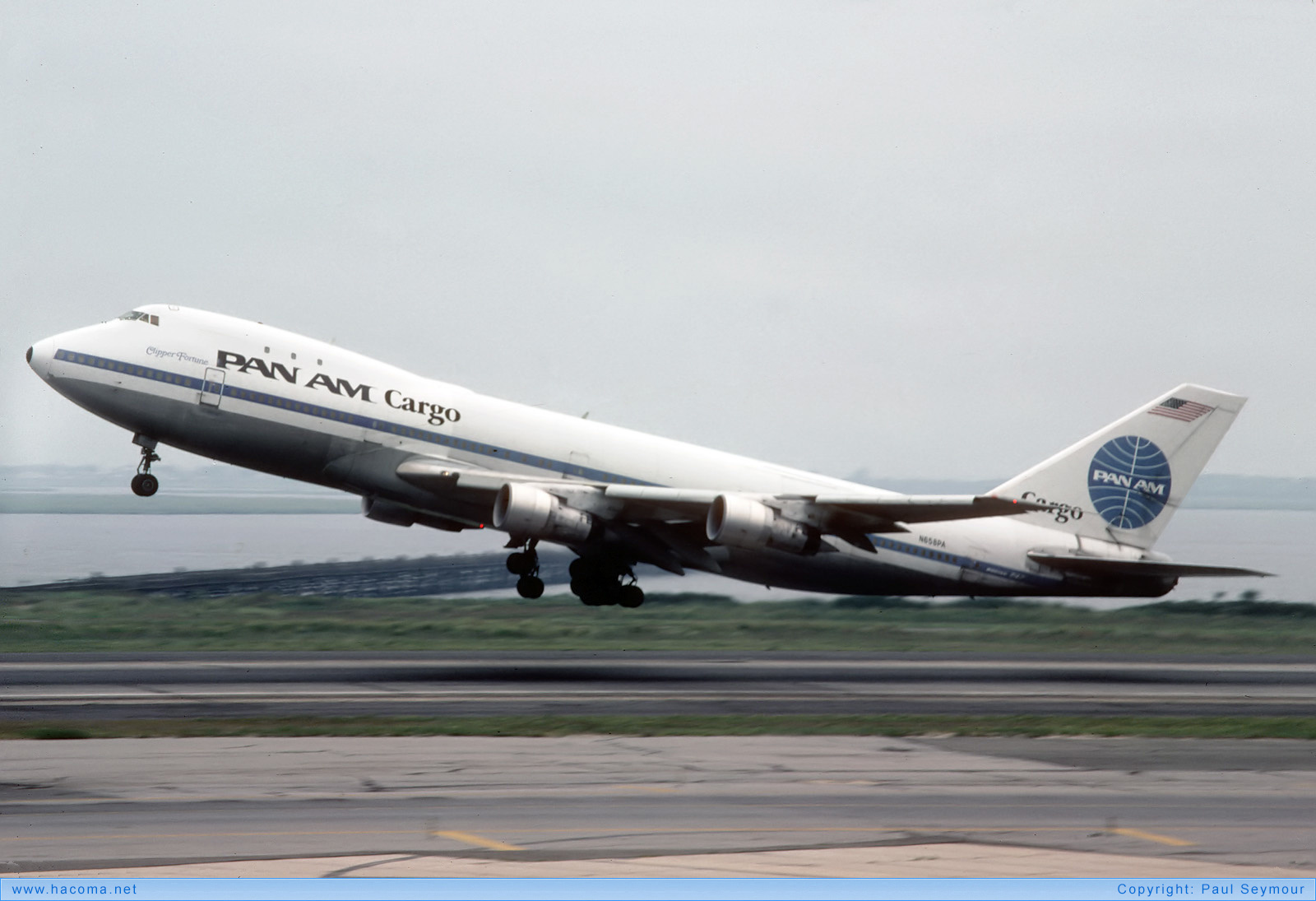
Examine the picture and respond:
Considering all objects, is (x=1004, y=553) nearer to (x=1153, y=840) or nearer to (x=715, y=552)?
(x=715, y=552)

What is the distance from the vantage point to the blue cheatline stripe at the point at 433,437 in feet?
110

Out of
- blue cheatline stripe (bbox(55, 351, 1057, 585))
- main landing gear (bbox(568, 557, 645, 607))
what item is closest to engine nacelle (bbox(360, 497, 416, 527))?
blue cheatline stripe (bbox(55, 351, 1057, 585))

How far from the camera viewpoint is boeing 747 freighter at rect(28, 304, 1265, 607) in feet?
111

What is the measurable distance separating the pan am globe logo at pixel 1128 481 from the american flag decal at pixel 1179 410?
95 cm

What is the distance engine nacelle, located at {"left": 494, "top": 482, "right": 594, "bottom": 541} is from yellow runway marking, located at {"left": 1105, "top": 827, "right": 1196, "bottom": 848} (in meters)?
19.2

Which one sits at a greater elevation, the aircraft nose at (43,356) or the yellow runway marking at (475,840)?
the aircraft nose at (43,356)

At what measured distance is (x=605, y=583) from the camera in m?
38.4

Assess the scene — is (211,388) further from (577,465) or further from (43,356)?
(577,465)

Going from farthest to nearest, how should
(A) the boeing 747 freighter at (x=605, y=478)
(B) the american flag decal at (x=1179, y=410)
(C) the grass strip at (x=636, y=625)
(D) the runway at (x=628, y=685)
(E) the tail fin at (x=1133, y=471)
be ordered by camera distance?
(C) the grass strip at (x=636, y=625)
(B) the american flag decal at (x=1179, y=410)
(E) the tail fin at (x=1133, y=471)
(A) the boeing 747 freighter at (x=605, y=478)
(D) the runway at (x=628, y=685)

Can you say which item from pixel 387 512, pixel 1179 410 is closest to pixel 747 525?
pixel 387 512

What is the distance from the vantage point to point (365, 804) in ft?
59.3

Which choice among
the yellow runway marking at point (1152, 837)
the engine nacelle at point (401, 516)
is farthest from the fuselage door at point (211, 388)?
the yellow runway marking at point (1152, 837)

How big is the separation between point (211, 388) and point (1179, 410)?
27.3 meters

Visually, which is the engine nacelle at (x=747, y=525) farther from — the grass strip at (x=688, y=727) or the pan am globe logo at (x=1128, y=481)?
the pan am globe logo at (x=1128, y=481)
